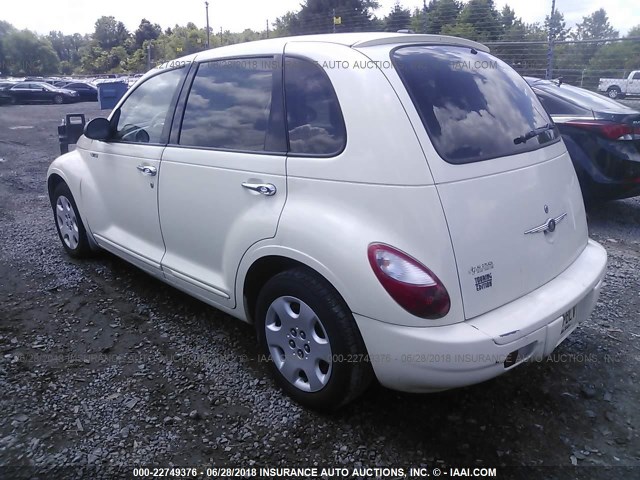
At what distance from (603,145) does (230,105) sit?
4.28 metres

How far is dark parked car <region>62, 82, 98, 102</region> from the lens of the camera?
32312 mm

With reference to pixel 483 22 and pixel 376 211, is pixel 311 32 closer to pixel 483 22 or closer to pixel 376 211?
pixel 483 22

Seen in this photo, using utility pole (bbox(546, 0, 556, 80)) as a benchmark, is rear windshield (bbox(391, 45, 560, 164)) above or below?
below

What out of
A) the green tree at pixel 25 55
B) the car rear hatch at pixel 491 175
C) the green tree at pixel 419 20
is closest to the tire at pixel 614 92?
the green tree at pixel 419 20

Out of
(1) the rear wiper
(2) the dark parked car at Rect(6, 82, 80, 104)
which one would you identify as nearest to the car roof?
(1) the rear wiper

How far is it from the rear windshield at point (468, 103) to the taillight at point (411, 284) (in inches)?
19.8

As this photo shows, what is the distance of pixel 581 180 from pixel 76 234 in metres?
5.12

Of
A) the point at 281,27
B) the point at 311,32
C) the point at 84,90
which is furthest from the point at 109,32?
the point at 311,32

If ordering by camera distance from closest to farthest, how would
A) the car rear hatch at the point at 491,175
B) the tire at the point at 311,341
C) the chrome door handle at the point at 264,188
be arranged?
the car rear hatch at the point at 491,175, the tire at the point at 311,341, the chrome door handle at the point at 264,188

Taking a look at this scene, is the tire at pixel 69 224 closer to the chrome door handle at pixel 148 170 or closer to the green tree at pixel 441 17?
the chrome door handle at pixel 148 170

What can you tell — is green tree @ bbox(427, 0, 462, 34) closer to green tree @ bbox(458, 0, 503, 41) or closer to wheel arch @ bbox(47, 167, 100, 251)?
green tree @ bbox(458, 0, 503, 41)

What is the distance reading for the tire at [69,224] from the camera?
4.50 m

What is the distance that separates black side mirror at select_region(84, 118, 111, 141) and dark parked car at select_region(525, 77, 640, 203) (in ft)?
15.2

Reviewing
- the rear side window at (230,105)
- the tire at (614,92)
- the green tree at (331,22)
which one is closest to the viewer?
the rear side window at (230,105)
